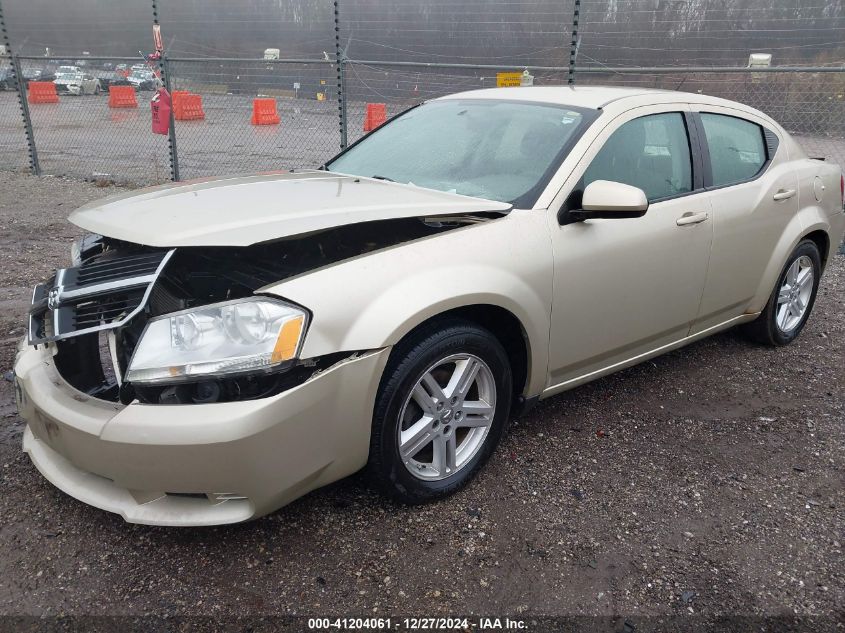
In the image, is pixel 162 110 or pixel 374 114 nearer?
A: pixel 162 110

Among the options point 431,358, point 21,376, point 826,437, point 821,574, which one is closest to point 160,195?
point 21,376

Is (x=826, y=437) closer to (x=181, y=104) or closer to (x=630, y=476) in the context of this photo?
(x=630, y=476)

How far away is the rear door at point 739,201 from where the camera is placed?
3.77m

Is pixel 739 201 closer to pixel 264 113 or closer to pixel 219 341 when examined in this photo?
pixel 219 341

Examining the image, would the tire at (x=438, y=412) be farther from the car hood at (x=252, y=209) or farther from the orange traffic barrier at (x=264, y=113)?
the orange traffic barrier at (x=264, y=113)

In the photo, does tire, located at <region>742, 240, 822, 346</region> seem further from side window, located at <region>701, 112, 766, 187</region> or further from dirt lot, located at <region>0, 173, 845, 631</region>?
dirt lot, located at <region>0, 173, 845, 631</region>

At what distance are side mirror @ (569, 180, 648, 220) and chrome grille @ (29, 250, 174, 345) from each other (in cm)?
169

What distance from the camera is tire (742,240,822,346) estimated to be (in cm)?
443

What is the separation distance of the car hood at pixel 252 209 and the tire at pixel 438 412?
0.51 metres

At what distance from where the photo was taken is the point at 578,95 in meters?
3.64

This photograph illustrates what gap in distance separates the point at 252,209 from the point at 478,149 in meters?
1.26

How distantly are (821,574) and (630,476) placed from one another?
0.82 meters

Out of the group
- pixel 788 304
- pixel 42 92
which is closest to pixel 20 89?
pixel 788 304

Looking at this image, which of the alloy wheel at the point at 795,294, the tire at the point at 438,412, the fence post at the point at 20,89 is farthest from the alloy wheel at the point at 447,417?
the fence post at the point at 20,89
